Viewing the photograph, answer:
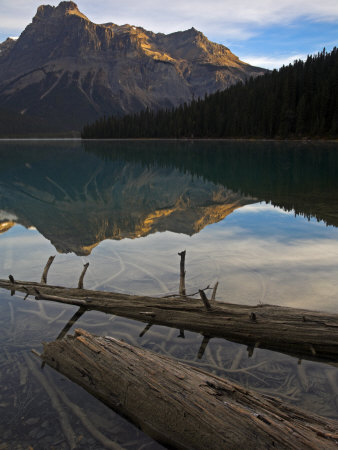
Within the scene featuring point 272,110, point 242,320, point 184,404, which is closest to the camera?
point 184,404

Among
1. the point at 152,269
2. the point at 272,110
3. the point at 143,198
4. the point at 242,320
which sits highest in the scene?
the point at 272,110

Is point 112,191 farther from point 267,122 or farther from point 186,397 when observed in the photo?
point 267,122

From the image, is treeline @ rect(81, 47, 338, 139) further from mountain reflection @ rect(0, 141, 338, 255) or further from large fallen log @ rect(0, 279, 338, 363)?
large fallen log @ rect(0, 279, 338, 363)

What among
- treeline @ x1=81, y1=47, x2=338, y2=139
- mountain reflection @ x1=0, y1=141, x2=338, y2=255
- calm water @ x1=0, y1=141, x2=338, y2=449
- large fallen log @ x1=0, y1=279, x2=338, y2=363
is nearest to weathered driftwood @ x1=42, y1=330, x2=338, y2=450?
calm water @ x1=0, y1=141, x2=338, y2=449

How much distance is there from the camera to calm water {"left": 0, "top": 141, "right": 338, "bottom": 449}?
542 centimetres

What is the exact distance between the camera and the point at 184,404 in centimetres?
464

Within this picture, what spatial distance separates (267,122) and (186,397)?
142 m

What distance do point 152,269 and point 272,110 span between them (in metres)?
134

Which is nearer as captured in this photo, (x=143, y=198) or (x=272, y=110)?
(x=143, y=198)

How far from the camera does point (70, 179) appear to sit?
39.5 metres

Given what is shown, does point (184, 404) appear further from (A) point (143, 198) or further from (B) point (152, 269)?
(A) point (143, 198)

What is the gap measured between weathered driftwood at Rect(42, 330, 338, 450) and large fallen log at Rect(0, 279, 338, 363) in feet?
6.39

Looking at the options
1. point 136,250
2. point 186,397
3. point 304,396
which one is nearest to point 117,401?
point 186,397

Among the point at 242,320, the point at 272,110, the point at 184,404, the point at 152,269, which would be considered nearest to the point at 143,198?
the point at 152,269
